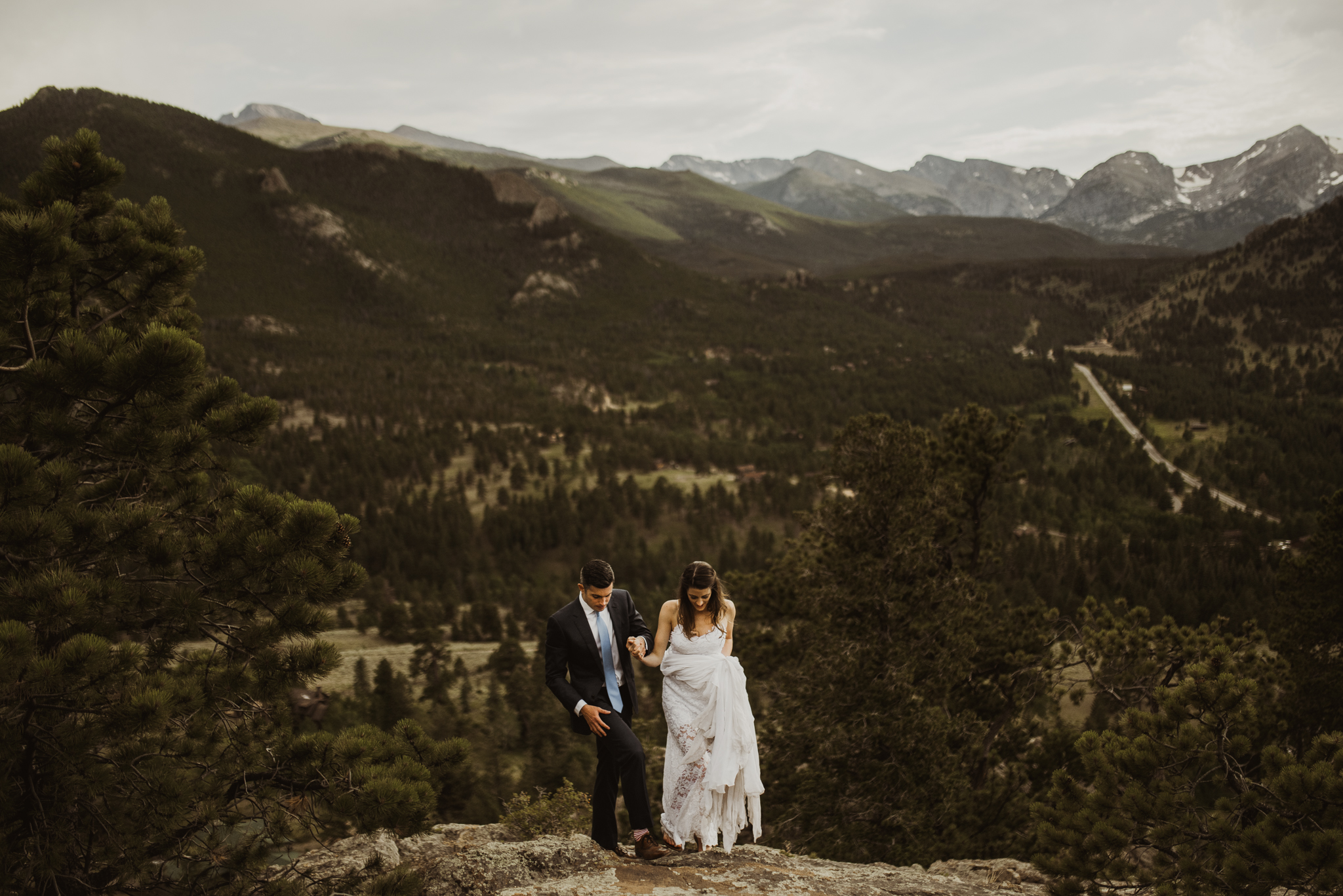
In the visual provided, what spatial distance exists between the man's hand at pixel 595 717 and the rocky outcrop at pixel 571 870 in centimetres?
135

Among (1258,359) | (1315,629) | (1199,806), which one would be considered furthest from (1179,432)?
(1199,806)

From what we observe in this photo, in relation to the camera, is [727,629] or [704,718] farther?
[727,629]

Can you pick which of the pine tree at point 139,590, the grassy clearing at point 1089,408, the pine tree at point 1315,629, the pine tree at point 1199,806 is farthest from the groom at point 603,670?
the grassy clearing at point 1089,408

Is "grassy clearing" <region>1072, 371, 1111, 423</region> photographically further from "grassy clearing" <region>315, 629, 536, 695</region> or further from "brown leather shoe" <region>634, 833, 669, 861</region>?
"brown leather shoe" <region>634, 833, 669, 861</region>

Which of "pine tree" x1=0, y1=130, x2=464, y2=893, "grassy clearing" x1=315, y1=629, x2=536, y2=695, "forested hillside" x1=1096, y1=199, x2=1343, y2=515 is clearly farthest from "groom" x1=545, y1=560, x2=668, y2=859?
"forested hillside" x1=1096, y1=199, x2=1343, y2=515

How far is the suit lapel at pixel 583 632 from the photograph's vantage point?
5816 mm

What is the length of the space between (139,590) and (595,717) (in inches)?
180

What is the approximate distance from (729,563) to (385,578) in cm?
2264

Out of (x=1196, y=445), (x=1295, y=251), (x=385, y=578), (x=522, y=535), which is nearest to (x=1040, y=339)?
(x=1295, y=251)

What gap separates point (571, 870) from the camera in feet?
20.6

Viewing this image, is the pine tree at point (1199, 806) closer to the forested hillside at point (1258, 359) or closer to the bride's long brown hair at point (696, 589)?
the bride's long brown hair at point (696, 589)

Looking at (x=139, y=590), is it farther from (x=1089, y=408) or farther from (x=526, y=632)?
(x=1089, y=408)

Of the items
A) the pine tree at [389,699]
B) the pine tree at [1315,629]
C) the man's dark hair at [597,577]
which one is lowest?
the pine tree at [389,699]

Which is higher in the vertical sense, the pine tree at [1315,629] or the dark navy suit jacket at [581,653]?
the dark navy suit jacket at [581,653]
